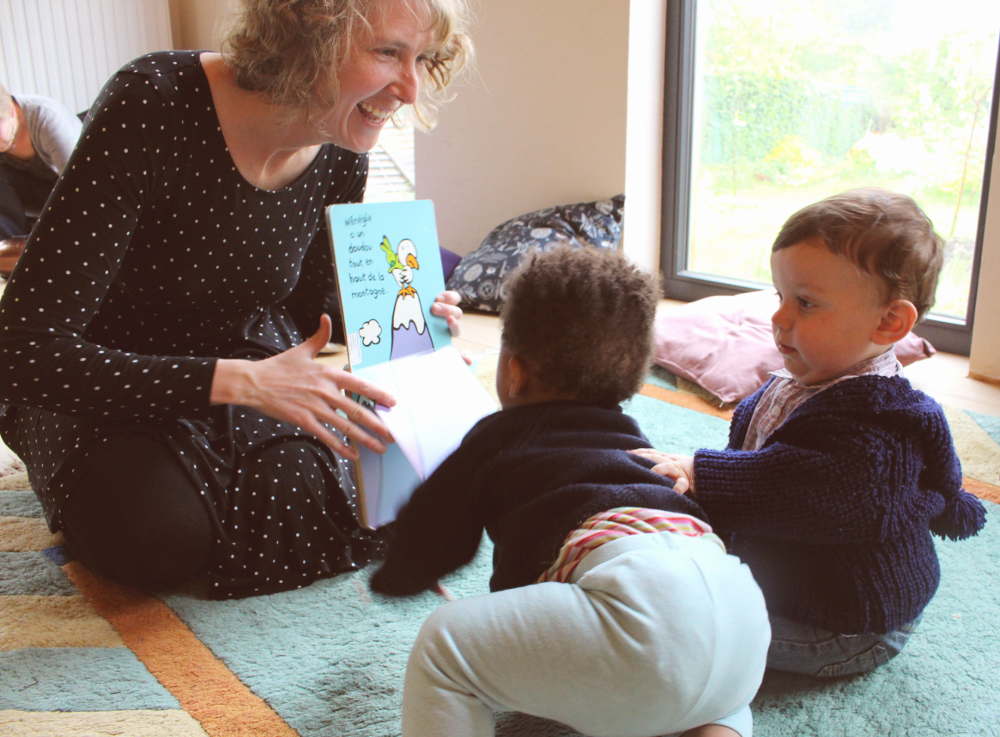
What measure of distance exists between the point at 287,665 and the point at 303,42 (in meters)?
0.80

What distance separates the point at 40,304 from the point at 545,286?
2.14 feet

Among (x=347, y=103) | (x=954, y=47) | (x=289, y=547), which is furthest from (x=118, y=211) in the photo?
(x=954, y=47)

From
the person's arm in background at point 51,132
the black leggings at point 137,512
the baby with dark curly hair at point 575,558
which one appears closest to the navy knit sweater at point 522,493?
the baby with dark curly hair at point 575,558

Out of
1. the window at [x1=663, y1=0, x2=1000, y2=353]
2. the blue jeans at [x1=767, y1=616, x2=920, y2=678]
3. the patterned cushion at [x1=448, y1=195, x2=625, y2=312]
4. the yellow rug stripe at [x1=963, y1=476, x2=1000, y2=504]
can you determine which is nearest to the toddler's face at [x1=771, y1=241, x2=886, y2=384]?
the blue jeans at [x1=767, y1=616, x2=920, y2=678]

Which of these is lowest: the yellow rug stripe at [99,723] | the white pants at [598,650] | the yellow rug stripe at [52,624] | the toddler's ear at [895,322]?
Answer: the yellow rug stripe at [52,624]

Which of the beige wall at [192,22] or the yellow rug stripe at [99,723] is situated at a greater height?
the beige wall at [192,22]

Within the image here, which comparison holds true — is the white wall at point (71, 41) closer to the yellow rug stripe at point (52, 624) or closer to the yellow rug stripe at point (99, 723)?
the yellow rug stripe at point (52, 624)

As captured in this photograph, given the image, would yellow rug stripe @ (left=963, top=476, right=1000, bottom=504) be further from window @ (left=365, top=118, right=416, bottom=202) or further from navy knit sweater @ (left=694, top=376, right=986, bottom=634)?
window @ (left=365, top=118, right=416, bottom=202)

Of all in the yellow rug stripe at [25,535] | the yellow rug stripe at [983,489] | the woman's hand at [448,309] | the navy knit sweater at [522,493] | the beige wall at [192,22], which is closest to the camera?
the navy knit sweater at [522,493]

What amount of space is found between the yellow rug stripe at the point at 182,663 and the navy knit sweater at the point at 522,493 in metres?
0.26

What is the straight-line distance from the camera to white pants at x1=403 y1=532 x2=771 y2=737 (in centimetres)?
81

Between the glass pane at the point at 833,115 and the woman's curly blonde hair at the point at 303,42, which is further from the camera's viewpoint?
the glass pane at the point at 833,115

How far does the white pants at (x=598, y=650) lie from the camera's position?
81cm

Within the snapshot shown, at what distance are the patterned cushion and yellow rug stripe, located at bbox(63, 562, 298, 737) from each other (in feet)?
5.48
